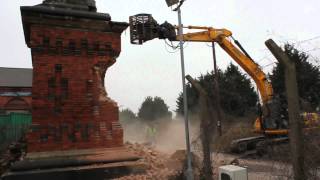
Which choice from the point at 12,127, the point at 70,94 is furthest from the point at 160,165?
the point at 12,127

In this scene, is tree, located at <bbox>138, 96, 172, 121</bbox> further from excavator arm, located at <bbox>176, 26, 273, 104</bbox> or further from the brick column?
the brick column

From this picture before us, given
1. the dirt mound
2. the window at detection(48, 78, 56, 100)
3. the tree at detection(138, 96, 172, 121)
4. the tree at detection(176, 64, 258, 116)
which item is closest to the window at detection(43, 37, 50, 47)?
the window at detection(48, 78, 56, 100)

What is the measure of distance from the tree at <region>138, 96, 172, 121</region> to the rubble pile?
64.5 meters

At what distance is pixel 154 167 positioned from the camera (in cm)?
815

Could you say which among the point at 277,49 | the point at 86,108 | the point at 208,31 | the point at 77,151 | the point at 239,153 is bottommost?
the point at 239,153

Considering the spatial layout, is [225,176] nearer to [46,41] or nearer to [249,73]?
[46,41]

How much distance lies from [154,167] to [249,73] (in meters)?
10.9

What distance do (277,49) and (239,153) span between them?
47.1ft

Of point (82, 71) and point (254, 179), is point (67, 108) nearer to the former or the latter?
point (82, 71)

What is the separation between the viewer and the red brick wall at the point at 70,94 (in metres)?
7.57

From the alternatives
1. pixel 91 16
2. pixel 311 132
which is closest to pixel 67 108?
pixel 91 16

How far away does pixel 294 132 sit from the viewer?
4301mm

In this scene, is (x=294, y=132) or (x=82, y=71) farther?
(x=82, y=71)

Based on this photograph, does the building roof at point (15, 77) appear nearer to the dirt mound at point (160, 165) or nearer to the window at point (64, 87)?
the dirt mound at point (160, 165)
